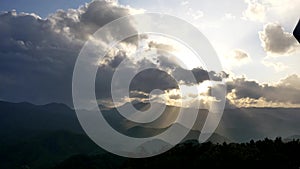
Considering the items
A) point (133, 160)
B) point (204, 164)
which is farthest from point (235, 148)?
point (133, 160)

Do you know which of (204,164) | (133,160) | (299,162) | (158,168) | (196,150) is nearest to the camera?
(299,162)

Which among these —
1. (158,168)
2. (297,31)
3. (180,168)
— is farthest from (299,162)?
(297,31)

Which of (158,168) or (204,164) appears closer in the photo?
(204,164)

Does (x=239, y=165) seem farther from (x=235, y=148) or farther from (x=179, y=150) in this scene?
(x=179, y=150)

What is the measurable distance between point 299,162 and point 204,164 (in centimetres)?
1793

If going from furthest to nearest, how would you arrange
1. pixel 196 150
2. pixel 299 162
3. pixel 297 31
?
pixel 196 150
pixel 299 162
pixel 297 31

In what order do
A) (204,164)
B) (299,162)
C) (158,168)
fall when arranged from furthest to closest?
(158,168), (204,164), (299,162)

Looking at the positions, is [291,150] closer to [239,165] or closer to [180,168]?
[239,165]

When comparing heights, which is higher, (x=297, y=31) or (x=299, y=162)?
(x=297, y=31)

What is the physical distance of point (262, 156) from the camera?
232 ft

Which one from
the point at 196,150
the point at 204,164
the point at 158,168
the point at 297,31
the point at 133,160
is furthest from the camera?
the point at 133,160

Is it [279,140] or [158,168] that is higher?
[279,140]

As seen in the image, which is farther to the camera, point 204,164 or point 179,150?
point 179,150

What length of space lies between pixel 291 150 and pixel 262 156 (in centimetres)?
729
